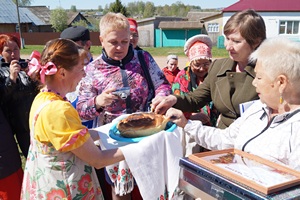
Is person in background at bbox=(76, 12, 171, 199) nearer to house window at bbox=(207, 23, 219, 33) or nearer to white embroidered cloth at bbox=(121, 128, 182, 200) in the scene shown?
white embroidered cloth at bbox=(121, 128, 182, 200)

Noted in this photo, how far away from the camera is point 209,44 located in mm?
4059

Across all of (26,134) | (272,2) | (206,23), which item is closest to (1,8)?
(206,23)

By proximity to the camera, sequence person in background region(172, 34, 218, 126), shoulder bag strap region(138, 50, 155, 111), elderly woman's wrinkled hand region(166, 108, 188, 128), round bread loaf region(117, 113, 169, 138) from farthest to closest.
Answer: person in background region(172, 34, 218, 126), shoulder bag strap region(138, 50, 155, 111), elderly woman's wrinkled hand region(166, 108, 188, 128), round bread loaf region(117, 113, 169, 138)

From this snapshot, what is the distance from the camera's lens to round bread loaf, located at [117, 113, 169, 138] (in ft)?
6.95

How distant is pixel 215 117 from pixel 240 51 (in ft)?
3.55

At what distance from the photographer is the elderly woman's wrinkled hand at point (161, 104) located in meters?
2.53

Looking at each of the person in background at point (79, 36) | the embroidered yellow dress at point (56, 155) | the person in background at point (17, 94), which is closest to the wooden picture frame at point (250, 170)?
the embroidered yellow dress at point (56, 155)

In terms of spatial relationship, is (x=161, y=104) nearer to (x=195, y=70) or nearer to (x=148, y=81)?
(x=148, y=81)

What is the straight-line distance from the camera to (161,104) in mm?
2537

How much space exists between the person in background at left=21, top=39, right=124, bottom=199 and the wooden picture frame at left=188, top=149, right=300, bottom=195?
617 mm

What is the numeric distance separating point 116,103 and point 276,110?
4.21ft

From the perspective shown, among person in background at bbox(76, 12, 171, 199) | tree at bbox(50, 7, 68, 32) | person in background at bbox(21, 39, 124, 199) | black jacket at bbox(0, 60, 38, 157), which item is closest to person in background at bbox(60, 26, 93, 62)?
black jacket at bbox(0, 60, 38, 157)

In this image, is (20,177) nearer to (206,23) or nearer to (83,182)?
(83,182)

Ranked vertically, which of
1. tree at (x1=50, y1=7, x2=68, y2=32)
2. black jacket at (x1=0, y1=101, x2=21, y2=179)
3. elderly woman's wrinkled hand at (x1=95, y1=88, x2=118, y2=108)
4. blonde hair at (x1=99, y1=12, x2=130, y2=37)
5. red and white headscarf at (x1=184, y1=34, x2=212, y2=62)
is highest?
tree at (x1=50, y1=7, x2=68, y2=32)
